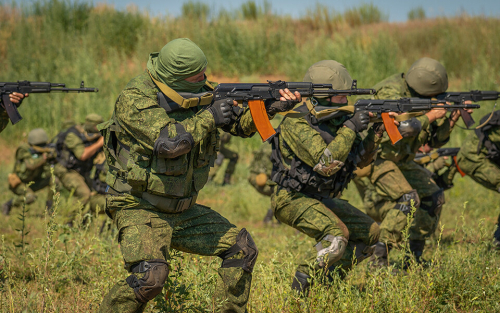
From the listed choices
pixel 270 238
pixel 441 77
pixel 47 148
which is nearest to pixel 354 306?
pixel 441 77

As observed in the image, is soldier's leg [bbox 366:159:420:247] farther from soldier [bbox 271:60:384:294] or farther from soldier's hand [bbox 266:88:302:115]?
soldier's hand [bbox 266:88:302:115]

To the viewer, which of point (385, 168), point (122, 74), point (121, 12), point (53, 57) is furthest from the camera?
point (121, 12)

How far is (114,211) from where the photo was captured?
12.2 ft

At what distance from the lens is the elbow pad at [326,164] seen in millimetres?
4258

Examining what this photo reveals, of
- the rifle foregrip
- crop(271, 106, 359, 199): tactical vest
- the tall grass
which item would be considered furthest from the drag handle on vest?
the tall grass

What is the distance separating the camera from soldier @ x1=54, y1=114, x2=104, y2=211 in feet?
27.6

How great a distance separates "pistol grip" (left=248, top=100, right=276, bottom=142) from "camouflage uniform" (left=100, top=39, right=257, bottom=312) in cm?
34

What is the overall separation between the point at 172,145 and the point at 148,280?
0.85m

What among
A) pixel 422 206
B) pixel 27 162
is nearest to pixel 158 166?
pixel 422 206

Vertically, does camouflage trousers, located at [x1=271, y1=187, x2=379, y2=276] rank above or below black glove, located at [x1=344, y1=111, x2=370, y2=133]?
below

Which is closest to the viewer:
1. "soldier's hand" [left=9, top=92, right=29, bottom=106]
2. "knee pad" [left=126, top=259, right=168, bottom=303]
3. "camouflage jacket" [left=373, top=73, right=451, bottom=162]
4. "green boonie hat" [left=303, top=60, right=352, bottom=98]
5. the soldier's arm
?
"knee pad" [left=126, top=259, right=168, bottom=303]

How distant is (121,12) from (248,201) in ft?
38.9

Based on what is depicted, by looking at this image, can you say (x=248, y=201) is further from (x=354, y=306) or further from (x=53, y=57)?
(x=53, y=57)

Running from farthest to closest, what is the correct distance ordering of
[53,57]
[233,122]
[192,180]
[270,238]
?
[53,57] < [270,238] < [233,122] < [192,180]
